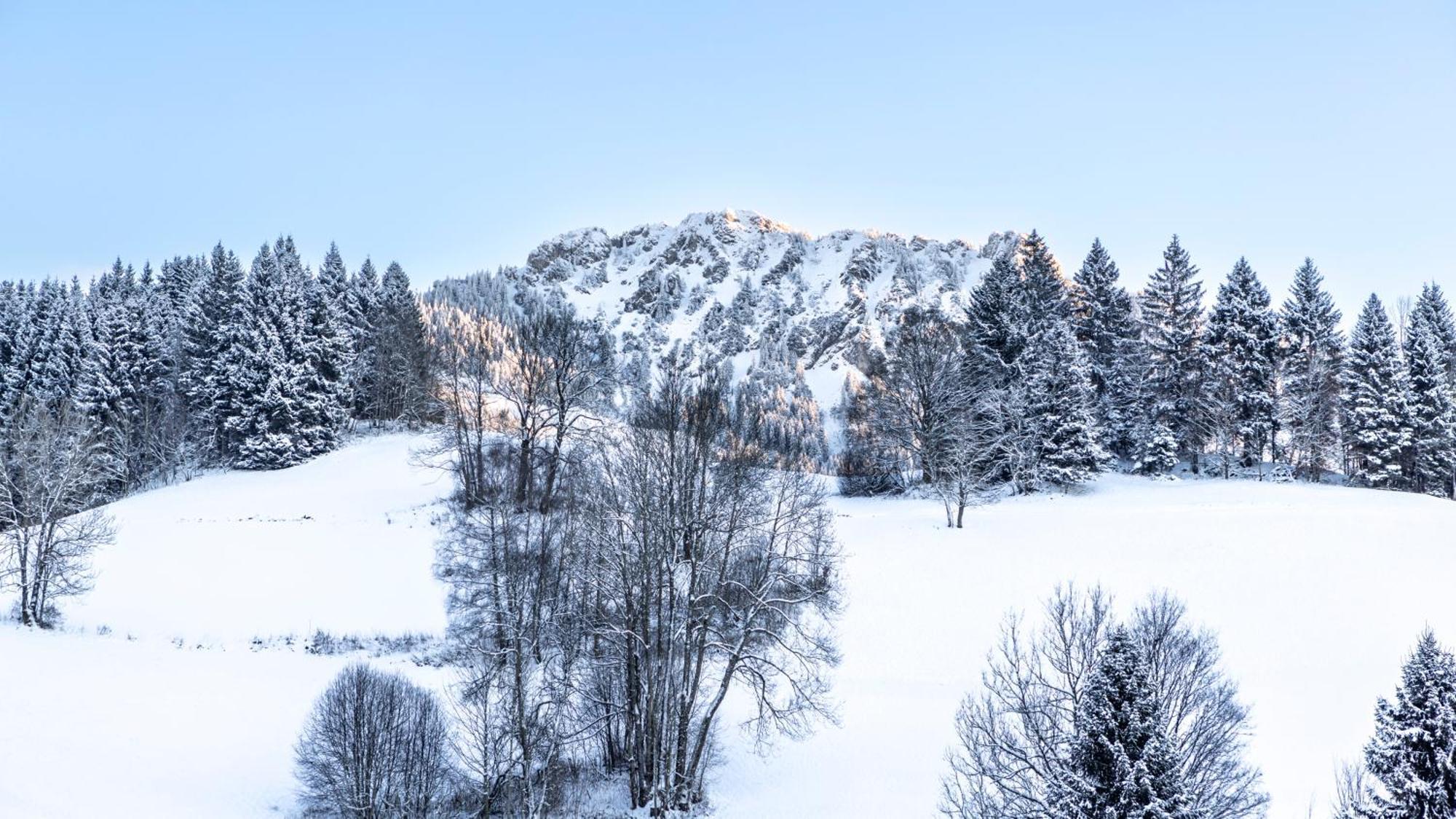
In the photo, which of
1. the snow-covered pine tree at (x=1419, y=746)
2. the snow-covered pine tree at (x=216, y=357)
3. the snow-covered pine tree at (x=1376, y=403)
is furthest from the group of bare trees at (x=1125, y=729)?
the snow-covered pine tree at (x=216, y=357)

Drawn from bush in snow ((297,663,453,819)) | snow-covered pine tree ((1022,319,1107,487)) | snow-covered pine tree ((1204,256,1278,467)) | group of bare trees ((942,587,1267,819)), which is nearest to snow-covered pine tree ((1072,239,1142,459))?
snow-covered pine tree ((1022,319,1107,487))

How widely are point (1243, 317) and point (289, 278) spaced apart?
217 ft

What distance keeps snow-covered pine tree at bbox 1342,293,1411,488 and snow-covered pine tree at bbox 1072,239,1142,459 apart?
11.0 m

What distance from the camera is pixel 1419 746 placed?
901 centimetres

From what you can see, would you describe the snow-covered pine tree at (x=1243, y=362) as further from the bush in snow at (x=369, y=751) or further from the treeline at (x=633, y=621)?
the bush in snow at (x=369, y=751)

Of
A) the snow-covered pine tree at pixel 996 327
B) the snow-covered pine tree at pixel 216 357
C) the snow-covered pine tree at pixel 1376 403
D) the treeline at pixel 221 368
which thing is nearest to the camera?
the snow-covered pine tree at pixel 1376 403

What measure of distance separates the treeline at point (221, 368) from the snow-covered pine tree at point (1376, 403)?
57.7m

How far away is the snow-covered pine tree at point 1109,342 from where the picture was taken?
4697 cm

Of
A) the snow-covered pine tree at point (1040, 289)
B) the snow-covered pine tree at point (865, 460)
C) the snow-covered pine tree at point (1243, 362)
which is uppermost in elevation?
the snow-covered pine tree at point (1040, 289)

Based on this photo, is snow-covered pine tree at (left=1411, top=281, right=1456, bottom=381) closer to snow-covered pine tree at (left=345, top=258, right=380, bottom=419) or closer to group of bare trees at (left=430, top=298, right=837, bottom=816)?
group of bare trees at (left=430, top=298, right=837, bottom=816)

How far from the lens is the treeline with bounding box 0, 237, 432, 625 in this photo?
1944 inches

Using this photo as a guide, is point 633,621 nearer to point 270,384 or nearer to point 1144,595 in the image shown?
point 1144,595

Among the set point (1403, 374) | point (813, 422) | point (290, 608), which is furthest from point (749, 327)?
point (290, 608)

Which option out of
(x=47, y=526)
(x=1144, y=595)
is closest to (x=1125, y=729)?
(x=1144, y=595)
